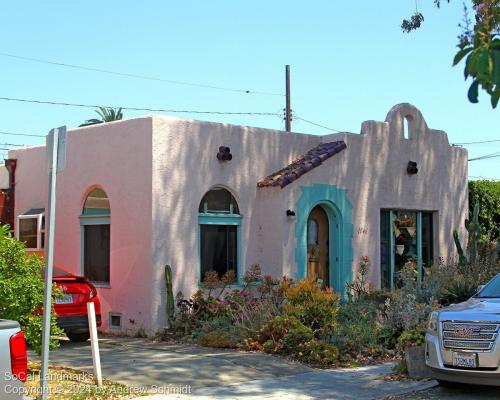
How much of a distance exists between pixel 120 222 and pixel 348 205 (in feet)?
16.9

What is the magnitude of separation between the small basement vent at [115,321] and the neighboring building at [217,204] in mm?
19

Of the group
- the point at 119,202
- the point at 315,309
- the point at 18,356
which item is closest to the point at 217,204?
the point at 119,202

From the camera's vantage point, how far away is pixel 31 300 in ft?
30.3

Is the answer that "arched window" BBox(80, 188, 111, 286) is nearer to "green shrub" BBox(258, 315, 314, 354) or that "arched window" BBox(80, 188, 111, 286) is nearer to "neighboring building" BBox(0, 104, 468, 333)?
"neighboring building" BBox(0, 104, 468, 333)

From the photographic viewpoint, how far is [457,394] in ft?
30.2

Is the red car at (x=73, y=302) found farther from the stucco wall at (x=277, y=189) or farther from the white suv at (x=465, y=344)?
the white suv at (x=465, y=344)

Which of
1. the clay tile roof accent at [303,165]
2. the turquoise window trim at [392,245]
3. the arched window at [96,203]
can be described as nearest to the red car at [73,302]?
the arched window at [96,203]

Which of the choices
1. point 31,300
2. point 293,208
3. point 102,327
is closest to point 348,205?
point 293,208

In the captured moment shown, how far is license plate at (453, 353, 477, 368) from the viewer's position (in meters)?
8.74

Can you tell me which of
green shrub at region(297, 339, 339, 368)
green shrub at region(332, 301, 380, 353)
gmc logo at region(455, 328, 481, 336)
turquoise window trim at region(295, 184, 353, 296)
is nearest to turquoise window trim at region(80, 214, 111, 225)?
turquoise window trim at region(295, 184, 353, 296)

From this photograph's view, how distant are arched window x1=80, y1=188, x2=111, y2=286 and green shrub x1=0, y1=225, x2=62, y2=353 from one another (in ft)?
16.3

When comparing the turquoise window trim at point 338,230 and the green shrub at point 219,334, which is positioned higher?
the turquoise window trim at point 338,230

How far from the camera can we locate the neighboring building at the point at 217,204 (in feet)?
44.5

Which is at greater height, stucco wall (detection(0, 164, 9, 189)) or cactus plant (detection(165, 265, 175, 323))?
stucco wall (detection(0, 164, 9, 189))
